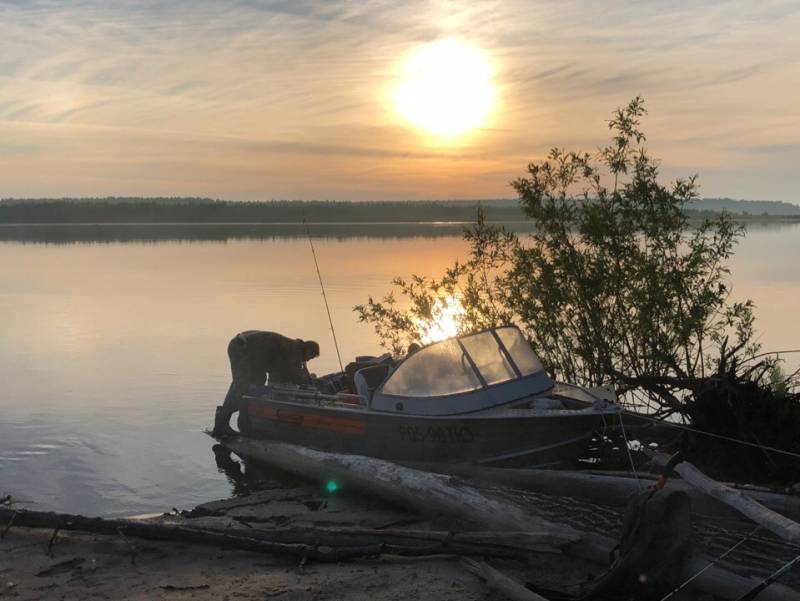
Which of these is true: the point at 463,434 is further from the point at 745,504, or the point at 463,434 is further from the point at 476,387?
the point at 745,504

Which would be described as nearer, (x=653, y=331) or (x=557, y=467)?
(x=557, y=467)

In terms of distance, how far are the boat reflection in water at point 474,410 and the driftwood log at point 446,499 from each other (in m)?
0.87

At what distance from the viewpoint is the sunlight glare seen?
689 inches

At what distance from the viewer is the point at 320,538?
8.52 meters

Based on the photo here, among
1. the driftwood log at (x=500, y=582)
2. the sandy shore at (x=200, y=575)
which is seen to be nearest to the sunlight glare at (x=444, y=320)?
the sandy shore at (x=200, y=575)

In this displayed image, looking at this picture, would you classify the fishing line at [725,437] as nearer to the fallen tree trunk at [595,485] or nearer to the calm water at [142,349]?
the fallen tree trunk at [595,485]

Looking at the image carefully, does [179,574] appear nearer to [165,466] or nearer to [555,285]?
[165,466]

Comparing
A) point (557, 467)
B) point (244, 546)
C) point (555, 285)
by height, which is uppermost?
point (555, 285)

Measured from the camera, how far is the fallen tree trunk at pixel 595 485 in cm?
830

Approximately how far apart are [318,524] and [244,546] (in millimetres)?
1748

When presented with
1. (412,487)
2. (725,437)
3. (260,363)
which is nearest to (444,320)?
(260,363)

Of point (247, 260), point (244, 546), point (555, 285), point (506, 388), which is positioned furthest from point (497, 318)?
point (247, 260)

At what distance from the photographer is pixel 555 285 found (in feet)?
50.3

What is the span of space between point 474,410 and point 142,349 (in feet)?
52.6
